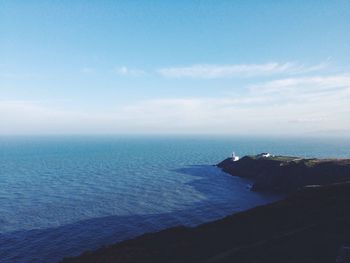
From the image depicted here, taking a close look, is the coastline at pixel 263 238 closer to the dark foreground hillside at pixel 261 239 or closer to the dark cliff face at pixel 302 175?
the dark foreground hillside at pixel 261 239

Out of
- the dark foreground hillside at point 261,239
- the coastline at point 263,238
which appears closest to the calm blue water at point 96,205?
the coastline at point 263,238

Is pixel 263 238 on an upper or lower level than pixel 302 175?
lower

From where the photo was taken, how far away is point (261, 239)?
3447 centimetres

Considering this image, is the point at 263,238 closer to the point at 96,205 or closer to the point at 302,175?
the point at 96,205

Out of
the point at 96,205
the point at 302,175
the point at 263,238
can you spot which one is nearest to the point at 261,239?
the point at 263,238

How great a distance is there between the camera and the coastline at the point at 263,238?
98.4 ft

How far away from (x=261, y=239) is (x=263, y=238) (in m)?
0.38

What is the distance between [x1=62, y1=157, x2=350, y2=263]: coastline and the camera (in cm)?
3000

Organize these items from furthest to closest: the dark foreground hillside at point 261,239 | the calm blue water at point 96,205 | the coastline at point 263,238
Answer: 1. the calm blue water at point 96,205
2. the coastline at point 263,238
3. the dark foreground hillside at point 261,239

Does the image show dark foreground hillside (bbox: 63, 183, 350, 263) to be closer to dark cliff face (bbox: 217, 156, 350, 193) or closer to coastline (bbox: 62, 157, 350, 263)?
coastline (bbox: 62, 157, 350, 263)

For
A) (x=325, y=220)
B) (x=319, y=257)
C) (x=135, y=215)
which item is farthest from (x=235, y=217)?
(x=135, y=215)

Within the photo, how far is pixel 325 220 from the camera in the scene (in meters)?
38.2

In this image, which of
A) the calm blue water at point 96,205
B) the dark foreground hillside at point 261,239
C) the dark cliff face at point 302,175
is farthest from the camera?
the dark cliff face at point 302,175

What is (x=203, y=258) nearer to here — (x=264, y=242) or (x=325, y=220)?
(x=264, y=242)
